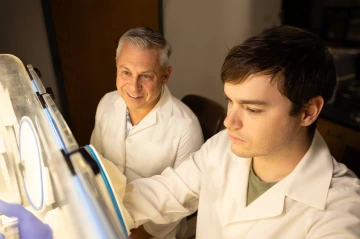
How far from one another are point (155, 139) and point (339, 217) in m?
0.93

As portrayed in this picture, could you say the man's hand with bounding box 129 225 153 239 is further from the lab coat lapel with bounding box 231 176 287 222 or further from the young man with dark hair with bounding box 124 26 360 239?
the lab coat lapel with bounding box 231 176 287 222

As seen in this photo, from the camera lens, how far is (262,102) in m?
0.85

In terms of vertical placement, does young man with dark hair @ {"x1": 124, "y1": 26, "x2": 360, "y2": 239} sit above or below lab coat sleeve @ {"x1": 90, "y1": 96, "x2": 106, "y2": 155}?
above

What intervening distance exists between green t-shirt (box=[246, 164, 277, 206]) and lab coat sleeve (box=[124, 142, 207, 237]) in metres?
0.21

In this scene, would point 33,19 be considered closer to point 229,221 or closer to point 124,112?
point 124,112

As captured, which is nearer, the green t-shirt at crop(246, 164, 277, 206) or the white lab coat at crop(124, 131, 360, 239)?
the white lab coat at crop(124, 131, 360, 239)

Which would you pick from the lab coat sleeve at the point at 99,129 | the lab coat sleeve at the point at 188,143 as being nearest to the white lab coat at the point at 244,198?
the lab coat sleeve at the point at 188,143

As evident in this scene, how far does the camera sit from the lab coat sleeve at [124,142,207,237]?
3.55 feet

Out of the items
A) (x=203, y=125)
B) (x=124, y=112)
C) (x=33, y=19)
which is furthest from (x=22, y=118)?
(x=33, y=19)

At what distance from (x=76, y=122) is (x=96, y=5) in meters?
1.04

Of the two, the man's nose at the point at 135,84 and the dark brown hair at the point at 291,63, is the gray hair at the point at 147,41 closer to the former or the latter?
the man's nose at the point at 135,84

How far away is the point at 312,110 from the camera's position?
911 mm

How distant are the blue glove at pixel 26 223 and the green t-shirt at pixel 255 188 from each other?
24.9 inches

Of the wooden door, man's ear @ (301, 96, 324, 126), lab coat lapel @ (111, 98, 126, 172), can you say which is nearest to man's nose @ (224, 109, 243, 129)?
man's ear @ (301, 96, 324, 126)
